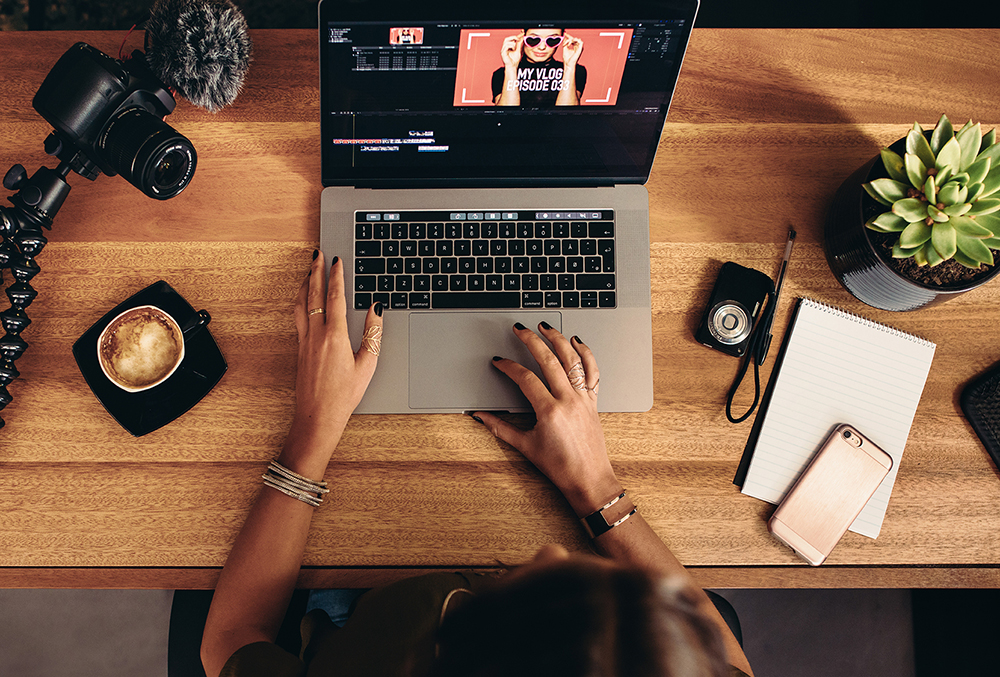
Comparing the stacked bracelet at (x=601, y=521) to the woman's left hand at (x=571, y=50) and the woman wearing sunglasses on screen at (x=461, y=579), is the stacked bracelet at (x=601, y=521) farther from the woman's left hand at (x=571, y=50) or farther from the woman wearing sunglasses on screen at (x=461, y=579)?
the woman's left hand at (x=571, y=50)

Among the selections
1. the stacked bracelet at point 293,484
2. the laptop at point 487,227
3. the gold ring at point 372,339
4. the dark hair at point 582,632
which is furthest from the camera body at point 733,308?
the stacked bracelet at point 293,484

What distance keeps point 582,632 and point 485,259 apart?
56cm

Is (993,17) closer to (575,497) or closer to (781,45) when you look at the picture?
(781,45)

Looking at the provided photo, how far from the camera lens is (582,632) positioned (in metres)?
0.56

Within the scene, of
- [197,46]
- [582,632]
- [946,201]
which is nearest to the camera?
[582,632]

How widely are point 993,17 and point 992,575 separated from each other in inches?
63.5

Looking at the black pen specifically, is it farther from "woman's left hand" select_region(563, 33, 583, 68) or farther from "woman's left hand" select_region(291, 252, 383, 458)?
"woman's left hand" select_region(291, 252, 383, 458)

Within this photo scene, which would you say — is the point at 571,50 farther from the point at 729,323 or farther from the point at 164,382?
the point at 164,382

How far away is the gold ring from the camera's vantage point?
2.78ft

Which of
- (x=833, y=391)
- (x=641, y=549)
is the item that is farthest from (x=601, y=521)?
(x=833, y=391)

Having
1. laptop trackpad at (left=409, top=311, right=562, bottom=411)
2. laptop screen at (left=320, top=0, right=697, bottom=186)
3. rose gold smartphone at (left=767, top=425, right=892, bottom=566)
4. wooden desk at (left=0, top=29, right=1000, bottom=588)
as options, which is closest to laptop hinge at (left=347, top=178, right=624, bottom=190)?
laptop screen at (left=320, top=0, right=697, bottom=186)

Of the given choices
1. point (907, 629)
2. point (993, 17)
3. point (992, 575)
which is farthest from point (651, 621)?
point (993, 17)

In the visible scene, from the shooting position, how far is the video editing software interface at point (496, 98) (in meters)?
0.74

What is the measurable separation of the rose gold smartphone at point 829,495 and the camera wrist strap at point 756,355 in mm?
133
